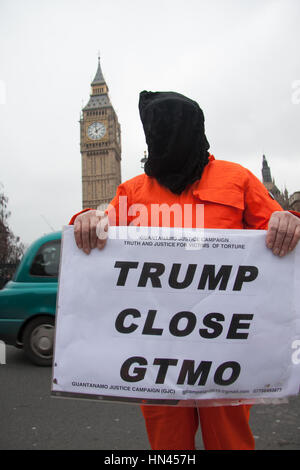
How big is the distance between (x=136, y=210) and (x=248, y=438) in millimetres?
1085

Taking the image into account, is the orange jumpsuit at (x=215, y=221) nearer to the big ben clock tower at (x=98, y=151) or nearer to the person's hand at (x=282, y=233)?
the person's hand at (x=282, y=233)

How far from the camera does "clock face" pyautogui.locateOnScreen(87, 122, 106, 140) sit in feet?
Answer: 284

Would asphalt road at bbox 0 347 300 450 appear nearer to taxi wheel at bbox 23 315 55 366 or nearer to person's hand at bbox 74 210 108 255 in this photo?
taxi wheel at bbox 23 315 55 366

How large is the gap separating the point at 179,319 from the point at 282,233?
0.52m

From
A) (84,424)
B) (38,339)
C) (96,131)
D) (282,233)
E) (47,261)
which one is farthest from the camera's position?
(96,131)

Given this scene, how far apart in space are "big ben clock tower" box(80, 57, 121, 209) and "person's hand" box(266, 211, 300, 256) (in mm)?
82782

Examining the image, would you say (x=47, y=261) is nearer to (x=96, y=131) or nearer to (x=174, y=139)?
(x=174, y=139)

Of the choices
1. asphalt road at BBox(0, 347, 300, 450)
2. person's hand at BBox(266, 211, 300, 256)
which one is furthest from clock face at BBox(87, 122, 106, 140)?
person's hand at BBox(266, 211, 300, 256)

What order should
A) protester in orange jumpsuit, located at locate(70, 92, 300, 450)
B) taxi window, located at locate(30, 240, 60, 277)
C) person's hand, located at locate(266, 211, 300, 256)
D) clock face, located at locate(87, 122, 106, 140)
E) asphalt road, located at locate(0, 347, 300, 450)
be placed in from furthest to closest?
clock face, located at locate(87, 122, 106, 140), taxi window, located at locate(30, 240, 60, 277), asphalt road, located at locate(0, 347, 300, 450), protester in orange jumpsuit, located at locate(70, 92, 300, 450), person's hand, located at locate(266, 211, 300, 256)

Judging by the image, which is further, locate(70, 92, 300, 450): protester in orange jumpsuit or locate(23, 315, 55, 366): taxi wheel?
locate(23, 315, 55, 366): taxi wheel

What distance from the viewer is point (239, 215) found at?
1617 mm

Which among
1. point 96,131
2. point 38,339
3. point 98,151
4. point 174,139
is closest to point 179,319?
point 174,139

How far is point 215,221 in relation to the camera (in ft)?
5.21

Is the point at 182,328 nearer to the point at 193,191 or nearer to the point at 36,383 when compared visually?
the point at 193,191
